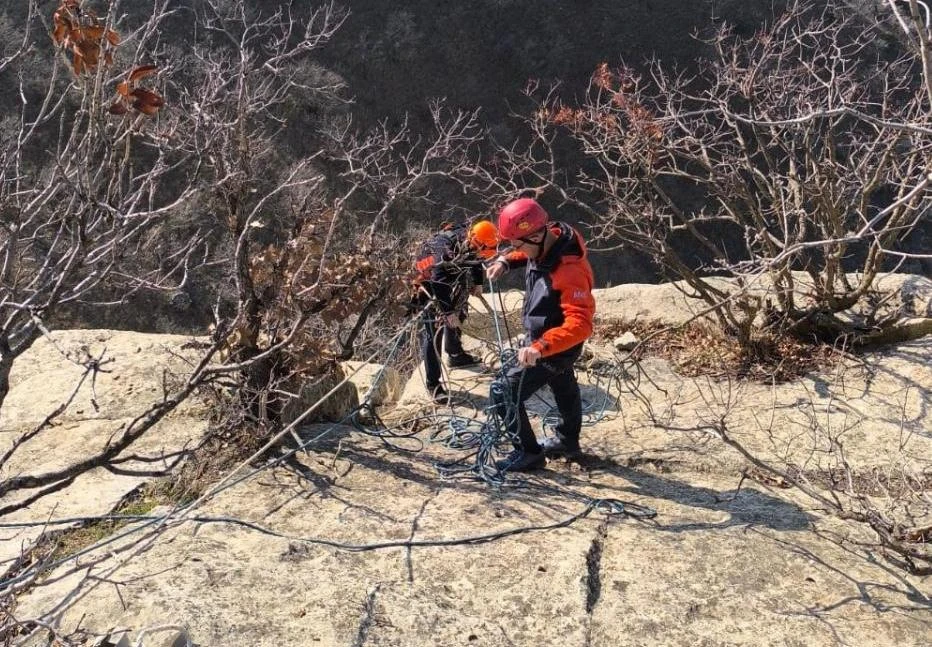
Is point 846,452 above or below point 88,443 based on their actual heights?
below

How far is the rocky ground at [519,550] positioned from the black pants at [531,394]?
20cm

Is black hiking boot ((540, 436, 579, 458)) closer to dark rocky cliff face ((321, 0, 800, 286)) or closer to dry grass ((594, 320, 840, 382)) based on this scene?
dry grass ((594, 320, 840, 382))

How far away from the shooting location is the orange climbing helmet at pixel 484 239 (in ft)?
19.9

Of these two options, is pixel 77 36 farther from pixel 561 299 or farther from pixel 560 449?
pixel 560 449

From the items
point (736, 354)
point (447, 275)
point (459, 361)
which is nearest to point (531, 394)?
point (447, 275)

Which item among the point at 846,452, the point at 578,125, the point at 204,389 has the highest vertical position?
the point at 578,125

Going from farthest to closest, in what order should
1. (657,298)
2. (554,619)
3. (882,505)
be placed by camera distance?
(657,298), (882,505), (554,619)

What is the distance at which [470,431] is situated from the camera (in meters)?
5.53

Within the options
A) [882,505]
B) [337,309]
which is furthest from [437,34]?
[882,505]

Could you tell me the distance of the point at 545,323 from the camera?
4.77 m

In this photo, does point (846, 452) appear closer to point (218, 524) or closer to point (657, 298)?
point (657, 298)

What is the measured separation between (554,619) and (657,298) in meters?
5.02

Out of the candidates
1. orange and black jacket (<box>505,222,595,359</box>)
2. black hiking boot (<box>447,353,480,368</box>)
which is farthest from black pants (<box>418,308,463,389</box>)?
orange and black jacket (<box>505,222,595,359</box>)

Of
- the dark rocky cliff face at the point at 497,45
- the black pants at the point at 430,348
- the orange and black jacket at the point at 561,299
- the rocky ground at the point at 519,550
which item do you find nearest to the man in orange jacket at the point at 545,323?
the orange and black jacket at the point at 561,299
